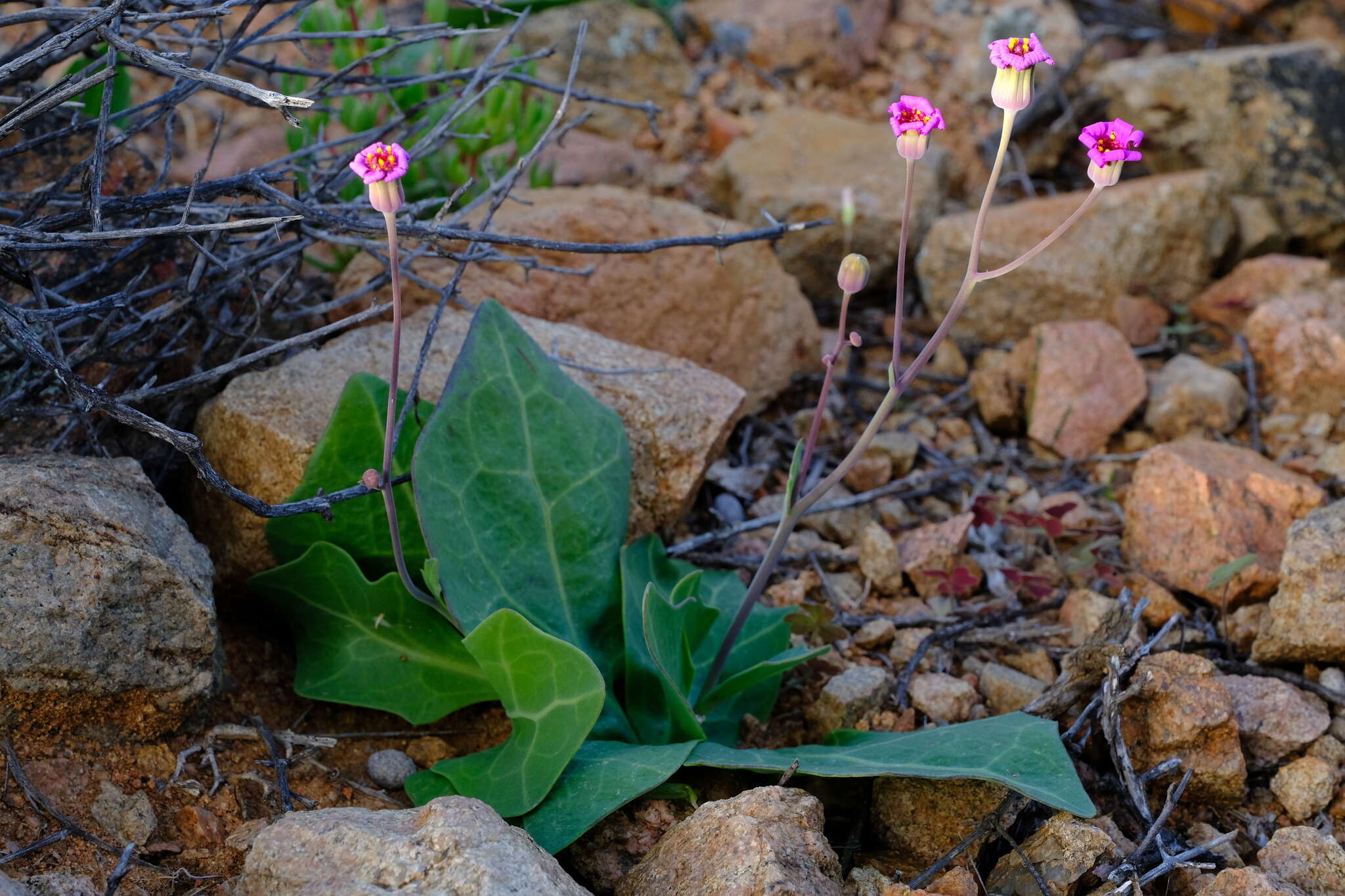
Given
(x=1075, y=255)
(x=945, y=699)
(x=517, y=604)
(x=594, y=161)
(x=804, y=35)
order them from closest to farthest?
1. (x=517, y=604)
2. (x=945, y=699)
3. (x=1075, y=255)
4. (x=594, y=161)
5. (x=804, y=35)

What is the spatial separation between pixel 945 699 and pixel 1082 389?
144 centimetres

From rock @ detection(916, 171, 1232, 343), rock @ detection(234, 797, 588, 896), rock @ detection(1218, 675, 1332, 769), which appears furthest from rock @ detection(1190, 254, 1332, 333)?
rock @ detection(234, 797, 588, 896)

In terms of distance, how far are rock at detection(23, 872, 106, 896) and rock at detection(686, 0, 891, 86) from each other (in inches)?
183

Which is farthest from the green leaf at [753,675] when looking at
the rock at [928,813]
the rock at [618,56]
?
the rock at [618,56]

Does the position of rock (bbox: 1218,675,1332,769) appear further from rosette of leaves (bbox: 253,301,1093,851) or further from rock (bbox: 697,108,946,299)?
rock (bbox: 697,108,946,299)

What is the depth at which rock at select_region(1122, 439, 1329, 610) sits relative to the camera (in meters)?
2.66

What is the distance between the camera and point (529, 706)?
201 centimetres

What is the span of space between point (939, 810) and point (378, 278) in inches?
69.0

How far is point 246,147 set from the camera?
4.29 metres

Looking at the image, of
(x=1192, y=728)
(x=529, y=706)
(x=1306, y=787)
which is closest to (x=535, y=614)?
(x=529, y=706)

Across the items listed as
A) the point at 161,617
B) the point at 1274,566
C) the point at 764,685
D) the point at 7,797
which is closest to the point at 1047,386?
the point at 1274,566

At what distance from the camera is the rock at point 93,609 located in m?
1.83

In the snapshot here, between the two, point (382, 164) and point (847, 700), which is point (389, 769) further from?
point (382, 164)

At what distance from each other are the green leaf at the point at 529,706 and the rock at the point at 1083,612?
128 centimetres
